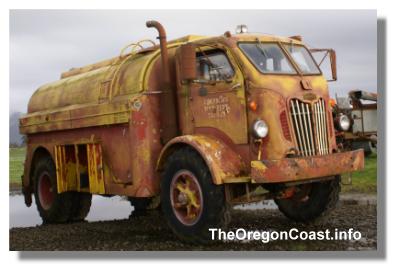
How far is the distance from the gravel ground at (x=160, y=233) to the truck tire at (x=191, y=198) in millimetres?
243

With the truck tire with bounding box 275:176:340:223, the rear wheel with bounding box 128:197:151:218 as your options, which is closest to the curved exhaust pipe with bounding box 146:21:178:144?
the truck tire with bounding box 275:176:340:223

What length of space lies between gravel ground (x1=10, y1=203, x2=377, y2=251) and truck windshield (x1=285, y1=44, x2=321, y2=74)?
235cm

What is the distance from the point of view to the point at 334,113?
9.12 metres

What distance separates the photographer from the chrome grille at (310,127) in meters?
8.02

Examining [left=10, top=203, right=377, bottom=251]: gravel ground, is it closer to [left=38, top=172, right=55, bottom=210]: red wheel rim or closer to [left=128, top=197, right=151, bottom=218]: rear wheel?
[left=128, top=197, right=151, bottom=218]: rear wheel

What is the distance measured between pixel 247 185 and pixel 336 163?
4.15ft

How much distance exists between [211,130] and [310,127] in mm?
1353

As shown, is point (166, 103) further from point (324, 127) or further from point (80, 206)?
point (80, 206)

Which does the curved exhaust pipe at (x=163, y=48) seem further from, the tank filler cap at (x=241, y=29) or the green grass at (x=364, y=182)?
the green grass at (x=364, y=182)

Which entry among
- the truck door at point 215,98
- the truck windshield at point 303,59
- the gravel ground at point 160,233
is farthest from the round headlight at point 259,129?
the gravel ground at point 160,233

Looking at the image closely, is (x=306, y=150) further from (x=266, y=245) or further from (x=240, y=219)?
(x=240, y=219)

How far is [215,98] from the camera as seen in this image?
834cm

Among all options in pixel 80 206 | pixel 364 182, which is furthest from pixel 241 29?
pixel 364 182
